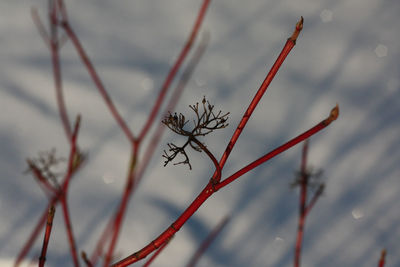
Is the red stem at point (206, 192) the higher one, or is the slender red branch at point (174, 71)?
the slender red branch at point (174, 71)

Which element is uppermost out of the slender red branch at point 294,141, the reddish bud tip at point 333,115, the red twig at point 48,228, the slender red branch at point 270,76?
the slender red branch at point 270,76

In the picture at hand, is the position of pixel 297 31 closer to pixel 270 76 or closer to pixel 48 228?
pixel 270 76

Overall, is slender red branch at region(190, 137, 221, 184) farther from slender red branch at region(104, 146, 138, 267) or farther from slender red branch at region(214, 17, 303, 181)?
slender red branch at region(104, 146, 138, 267)

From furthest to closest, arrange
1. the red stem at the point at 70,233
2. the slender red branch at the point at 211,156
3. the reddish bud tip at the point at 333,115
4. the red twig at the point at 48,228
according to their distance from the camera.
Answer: the red stem at the point at 70,233 < the red twig at the point at 48,228 < the slender red branch at the point at 211,156 < the reddish bud tip at the point at 333,115

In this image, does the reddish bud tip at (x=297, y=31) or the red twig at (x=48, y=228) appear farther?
the red twig at (x=48, y=228)

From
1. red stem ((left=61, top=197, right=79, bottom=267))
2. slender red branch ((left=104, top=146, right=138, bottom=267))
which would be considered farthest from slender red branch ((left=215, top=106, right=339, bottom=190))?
red stem ((left=61, top=197, right=79, bottom=267))

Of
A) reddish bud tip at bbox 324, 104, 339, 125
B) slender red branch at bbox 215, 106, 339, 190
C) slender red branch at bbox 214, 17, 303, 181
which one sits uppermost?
slender red branch at bbox 214, 17, 303, 181

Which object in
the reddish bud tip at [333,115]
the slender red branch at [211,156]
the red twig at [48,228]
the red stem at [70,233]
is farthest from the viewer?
the red stem at [70,233]

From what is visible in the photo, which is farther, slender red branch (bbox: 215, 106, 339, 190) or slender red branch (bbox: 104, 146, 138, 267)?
slender red branch (bbox: 104, 146, 138, 267)

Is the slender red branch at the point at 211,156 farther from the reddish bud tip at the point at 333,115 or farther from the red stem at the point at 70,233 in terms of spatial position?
the red stem at the point at 70,233

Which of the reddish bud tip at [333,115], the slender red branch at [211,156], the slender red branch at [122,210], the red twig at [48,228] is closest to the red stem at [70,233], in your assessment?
the red twig at [48,228]

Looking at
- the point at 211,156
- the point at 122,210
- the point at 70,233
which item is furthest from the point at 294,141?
the point at 70,233
